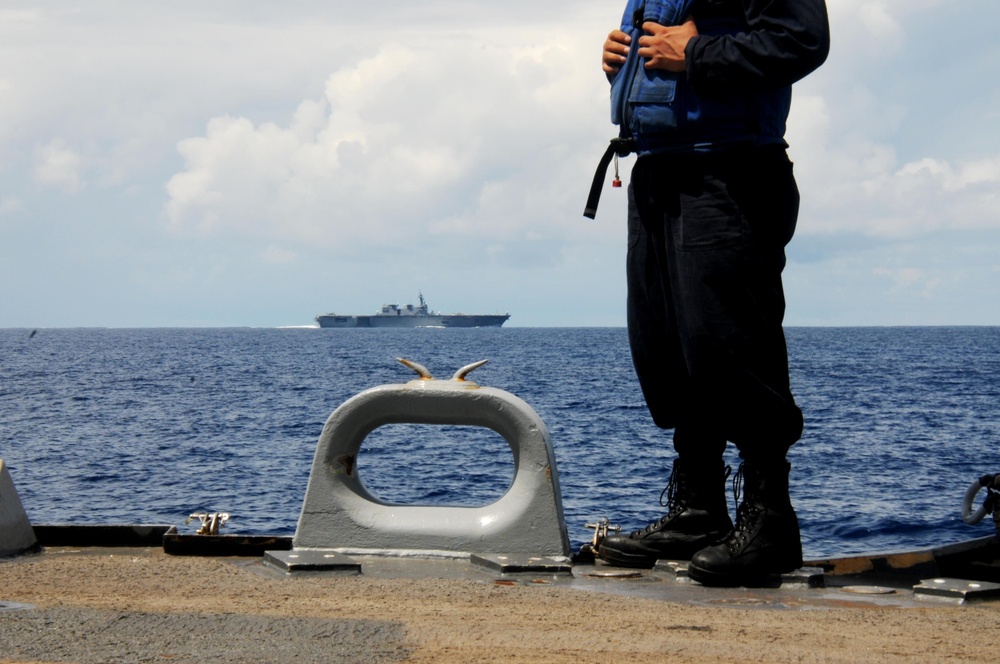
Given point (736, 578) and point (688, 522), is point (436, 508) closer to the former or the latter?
point (688, 522)

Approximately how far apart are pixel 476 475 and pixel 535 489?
872 inches

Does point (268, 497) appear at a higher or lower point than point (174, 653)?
lower

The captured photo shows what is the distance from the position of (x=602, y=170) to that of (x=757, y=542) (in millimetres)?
1467

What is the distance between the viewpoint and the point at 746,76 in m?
4.00

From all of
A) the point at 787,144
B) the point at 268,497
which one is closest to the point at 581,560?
the point at 787,144

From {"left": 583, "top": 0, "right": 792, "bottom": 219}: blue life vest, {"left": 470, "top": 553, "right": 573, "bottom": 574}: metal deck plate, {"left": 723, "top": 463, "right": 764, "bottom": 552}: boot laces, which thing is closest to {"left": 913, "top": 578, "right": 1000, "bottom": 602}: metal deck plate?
{"left": 723, "top": 463, "right": 764, "bottom": 552}: boot laces

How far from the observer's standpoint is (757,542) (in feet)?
13.6

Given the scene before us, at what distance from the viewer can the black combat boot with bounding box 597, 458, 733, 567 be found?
455 centimetres

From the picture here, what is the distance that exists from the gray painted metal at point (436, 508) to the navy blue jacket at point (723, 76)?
3.92 ft

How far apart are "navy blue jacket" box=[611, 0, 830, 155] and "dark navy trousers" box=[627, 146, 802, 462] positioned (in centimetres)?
7

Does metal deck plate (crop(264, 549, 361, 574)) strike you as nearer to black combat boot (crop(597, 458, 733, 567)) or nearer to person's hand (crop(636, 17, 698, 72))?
black combat boot (crop(597, 458, 733, 567))

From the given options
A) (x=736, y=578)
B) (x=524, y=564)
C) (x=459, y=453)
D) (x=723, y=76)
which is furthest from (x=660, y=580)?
(x=459, y=453)

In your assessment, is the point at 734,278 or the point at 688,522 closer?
the point at 734,278

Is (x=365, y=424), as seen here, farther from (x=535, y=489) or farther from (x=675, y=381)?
(x=675, y=381)
